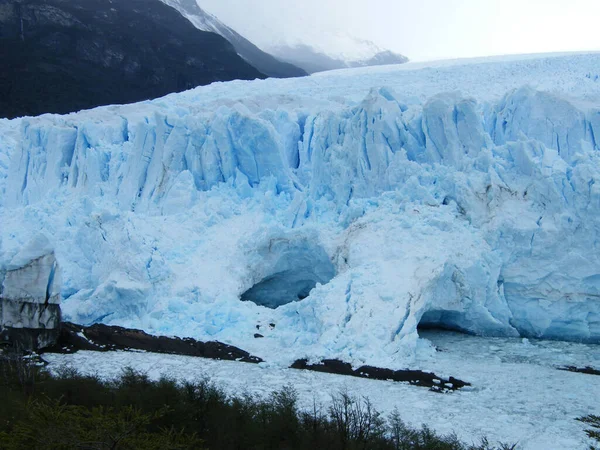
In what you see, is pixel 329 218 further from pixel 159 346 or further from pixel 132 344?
pixel 132 344

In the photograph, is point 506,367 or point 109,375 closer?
point 109,375

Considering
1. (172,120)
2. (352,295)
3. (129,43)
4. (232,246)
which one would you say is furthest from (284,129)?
(129,43)

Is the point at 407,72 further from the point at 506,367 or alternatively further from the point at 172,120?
the point at 506,367

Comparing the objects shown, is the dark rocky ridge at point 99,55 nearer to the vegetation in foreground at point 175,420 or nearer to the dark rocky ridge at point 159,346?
the dark rocky ridge at point 159,346

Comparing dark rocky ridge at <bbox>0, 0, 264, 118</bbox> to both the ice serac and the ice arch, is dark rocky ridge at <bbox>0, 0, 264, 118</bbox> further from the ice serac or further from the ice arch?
the ice serac

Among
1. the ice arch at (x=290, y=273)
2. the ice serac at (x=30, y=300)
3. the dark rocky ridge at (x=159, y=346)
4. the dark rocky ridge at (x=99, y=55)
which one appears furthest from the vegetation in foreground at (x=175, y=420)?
the dark rocky ridge at (x=99, y=55)

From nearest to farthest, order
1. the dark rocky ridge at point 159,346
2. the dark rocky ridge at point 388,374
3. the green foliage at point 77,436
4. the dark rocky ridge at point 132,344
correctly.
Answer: the green foliage at point 77,436 < the dark rocky ridge at point 388,374 < the dark rocky ridge at point 159,346 < the dark rocky ridge at point 132,344

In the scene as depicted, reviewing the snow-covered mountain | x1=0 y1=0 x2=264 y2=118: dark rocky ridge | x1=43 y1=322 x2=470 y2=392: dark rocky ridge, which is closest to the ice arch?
x1=43 y1=322 x2=470 y2=392: dark rocky ridge
